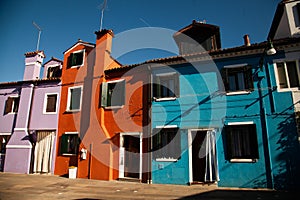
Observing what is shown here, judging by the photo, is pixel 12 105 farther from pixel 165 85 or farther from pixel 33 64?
pixel 165 85

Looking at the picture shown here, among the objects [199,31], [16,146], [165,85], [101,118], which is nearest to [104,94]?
[101,118]

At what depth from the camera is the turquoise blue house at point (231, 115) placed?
9039 millimetres

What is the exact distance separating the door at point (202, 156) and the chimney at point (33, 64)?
1347cm

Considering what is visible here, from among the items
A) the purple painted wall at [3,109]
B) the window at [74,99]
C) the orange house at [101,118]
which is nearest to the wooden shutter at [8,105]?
the purple painted wall at [3,109]

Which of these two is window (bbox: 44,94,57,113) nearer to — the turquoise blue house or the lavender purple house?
the lavender purple house

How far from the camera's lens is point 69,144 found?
1316 centimetres

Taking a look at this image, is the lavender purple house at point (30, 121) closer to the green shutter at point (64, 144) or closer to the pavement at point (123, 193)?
the green shutter at point (64, 144)

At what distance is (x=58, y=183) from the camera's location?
10.4 meters

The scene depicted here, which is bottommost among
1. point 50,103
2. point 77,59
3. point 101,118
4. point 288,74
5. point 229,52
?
point 101,118

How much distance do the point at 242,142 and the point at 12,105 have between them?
54.6 feet

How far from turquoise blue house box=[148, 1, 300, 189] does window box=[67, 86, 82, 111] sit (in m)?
5.63

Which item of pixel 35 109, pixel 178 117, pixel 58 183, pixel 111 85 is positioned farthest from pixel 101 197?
pixel 35 109

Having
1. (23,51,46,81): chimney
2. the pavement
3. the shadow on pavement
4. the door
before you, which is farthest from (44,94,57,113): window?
the shadow on pavement

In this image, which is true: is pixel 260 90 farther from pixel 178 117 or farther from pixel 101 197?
pixel 101 197
